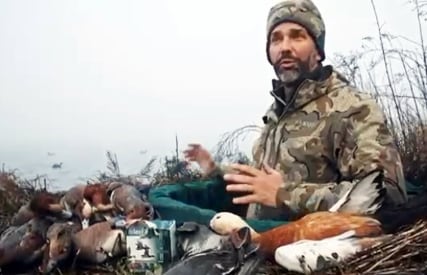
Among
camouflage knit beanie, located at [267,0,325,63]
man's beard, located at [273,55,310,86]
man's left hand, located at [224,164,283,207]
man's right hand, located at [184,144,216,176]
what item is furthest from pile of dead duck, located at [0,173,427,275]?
camouflage knit beanie, located at [267,0,325,63]

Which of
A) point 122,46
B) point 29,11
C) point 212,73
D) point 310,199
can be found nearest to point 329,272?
point 310,199

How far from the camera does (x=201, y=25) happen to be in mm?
5035

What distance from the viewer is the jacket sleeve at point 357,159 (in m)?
4.71

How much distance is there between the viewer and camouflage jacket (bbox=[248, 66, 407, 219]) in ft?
15.5

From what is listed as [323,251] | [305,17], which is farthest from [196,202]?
[305,17]

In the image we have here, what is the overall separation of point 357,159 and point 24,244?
174cm

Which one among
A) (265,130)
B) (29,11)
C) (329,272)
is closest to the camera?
(329,272)

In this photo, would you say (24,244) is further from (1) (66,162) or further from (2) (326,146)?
(2) (326,146)

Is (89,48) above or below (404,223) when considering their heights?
above

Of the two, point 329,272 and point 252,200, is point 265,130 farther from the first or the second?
point 329,272

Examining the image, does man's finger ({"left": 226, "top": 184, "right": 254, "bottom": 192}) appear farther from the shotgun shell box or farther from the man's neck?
the man's neck

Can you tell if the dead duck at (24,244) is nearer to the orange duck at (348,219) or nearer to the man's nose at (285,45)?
the orange duck at (348,219)

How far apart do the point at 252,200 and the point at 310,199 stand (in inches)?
11.6

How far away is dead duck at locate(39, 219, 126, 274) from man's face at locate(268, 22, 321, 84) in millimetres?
1129
